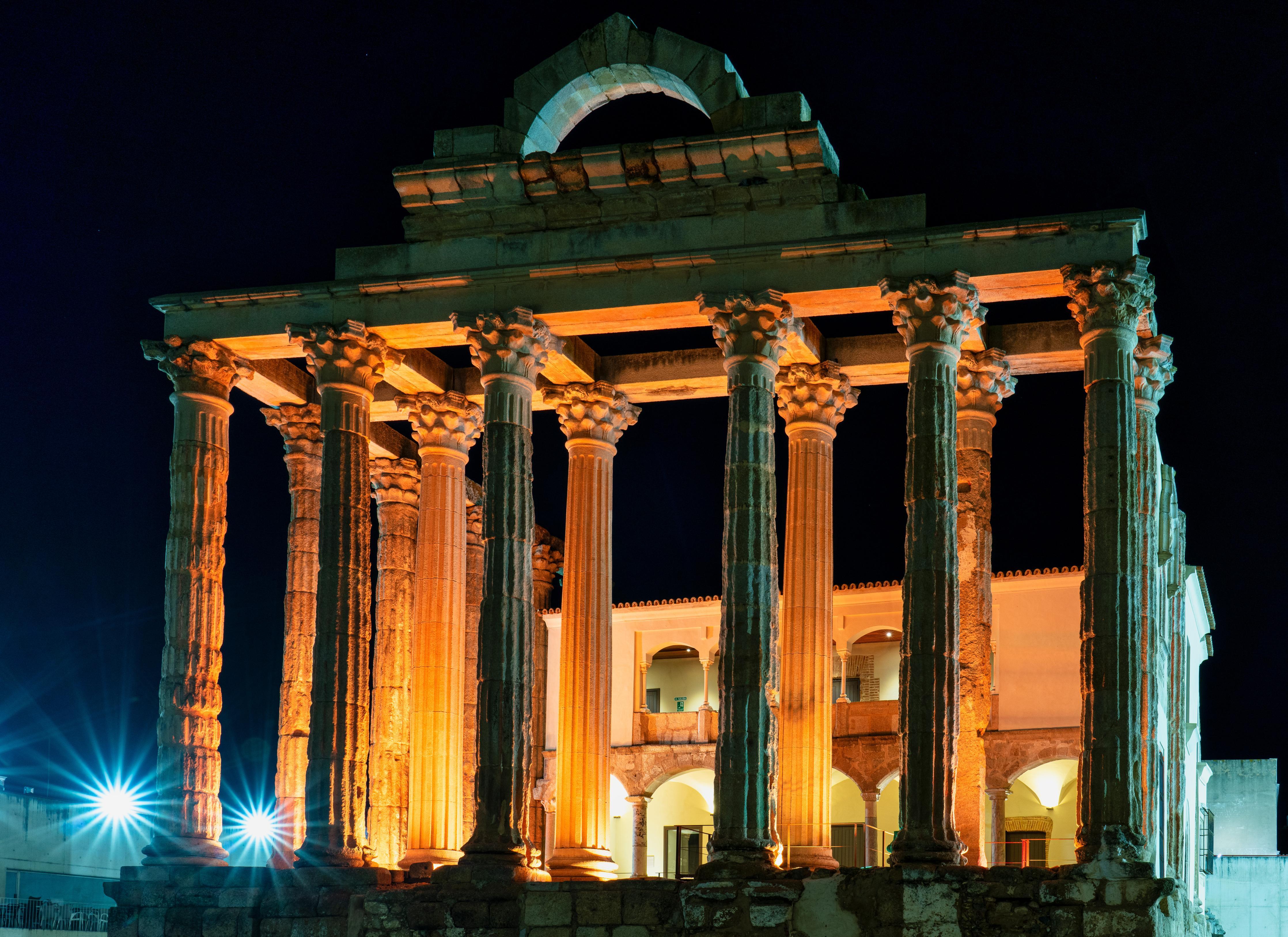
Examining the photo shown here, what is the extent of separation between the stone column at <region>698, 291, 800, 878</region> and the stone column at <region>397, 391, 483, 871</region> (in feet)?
23.7

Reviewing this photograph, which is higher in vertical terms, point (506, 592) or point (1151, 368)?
point (1151, 368)

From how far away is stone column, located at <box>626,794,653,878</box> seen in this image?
A: 52.3m

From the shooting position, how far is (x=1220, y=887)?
56.7 meters

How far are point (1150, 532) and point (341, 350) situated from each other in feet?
50.0

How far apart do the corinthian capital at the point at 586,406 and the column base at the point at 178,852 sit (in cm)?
1094

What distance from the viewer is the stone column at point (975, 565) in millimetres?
34281

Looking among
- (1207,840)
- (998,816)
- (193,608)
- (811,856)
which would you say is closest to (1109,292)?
(811,856)

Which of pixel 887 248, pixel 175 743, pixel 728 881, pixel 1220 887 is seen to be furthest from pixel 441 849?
pixel 1220 887

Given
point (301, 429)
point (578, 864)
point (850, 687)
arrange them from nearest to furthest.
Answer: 1. point (578, 864)
2. point (301, 429)
3. point (850, 687)

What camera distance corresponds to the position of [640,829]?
172ft

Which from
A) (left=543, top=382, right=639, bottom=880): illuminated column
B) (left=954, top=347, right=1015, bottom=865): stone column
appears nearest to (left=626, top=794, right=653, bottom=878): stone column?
(left=543, top=382, right=639, bottom=880): illuminated column

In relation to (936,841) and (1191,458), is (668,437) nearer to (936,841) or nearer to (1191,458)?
(1191,458)

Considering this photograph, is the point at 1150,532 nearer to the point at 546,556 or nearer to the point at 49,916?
the point at 546,556

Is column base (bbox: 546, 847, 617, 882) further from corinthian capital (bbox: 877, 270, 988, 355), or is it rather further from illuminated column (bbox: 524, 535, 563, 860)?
corinthian capital (bbox: 877, 270, 988, 355)
